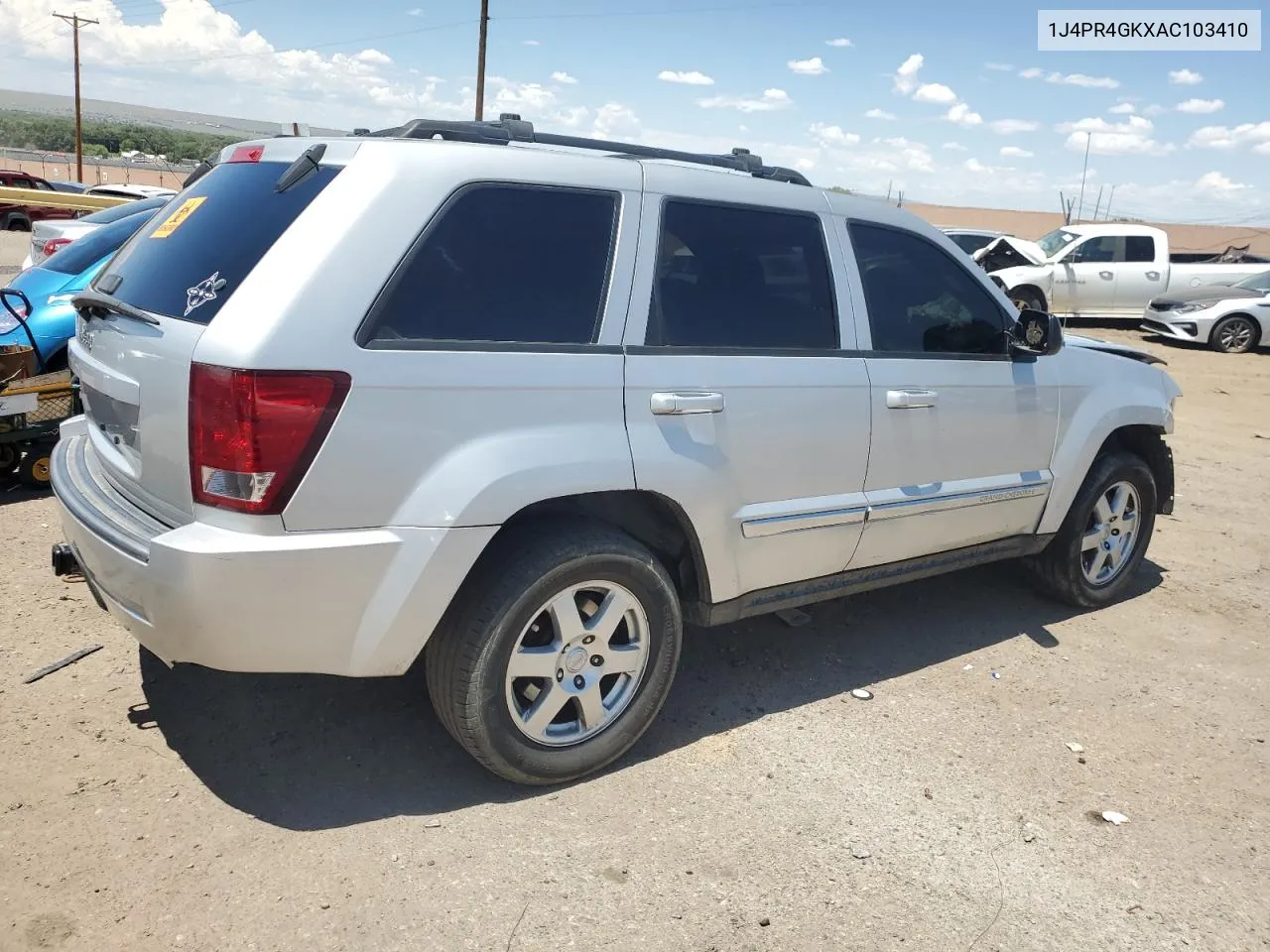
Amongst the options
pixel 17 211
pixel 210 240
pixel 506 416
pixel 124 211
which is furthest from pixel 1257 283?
pixel 17 211

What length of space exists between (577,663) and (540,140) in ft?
5.93

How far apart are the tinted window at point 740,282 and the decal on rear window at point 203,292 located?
1281mm

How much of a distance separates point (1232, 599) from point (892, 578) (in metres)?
2.58

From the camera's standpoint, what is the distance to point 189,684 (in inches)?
144

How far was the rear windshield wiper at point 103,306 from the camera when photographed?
2.89m

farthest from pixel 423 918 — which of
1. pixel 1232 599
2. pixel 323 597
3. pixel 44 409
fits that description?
pixel 1232 599

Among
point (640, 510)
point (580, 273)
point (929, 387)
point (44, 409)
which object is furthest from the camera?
point (44, 409)

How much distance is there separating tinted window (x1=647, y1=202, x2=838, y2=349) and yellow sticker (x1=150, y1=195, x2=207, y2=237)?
1.50m

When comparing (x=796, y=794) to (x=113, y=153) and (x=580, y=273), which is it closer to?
(x=580, y=273)

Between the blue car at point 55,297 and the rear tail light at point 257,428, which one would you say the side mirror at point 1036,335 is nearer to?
the rear tail light at point 257,428

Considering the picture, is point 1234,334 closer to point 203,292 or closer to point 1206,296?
point 1206,296

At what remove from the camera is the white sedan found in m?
15.9

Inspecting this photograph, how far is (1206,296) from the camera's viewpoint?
53.6 feet

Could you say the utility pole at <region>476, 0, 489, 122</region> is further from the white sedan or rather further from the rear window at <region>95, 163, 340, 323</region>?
the rear window at <region>95, 163, 340, 323</region>
